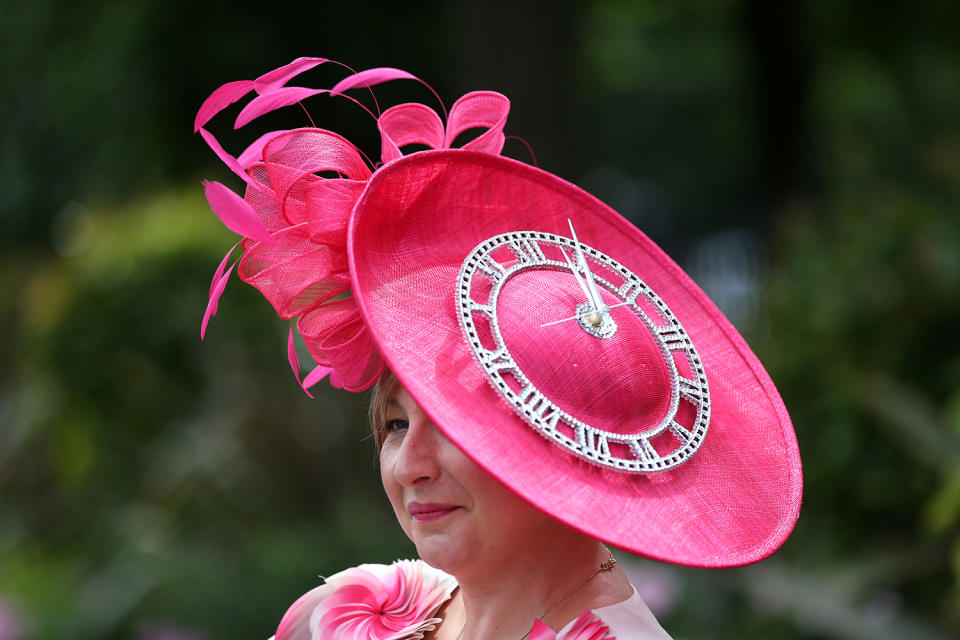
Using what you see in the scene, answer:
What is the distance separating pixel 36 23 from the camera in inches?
385

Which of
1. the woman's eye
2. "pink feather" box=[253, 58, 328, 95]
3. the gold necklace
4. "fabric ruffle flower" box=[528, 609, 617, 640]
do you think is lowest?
the gold necklace

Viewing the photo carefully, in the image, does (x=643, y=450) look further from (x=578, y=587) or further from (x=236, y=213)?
(x=236, y=213)

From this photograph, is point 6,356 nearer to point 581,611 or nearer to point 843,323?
point 843,323

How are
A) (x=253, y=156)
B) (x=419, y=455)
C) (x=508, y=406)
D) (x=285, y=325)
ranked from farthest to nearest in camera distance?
(x=285, y=325)
(x=253, y=156)
(x=419, y=455)
(x=508, y=406)

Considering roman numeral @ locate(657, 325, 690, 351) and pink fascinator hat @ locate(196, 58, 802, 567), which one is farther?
roman numeral @ locate(657, 325, 690, 351)

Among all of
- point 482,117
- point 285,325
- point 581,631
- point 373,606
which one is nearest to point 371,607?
point 373,606

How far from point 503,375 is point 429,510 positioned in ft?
Answer: 0.82

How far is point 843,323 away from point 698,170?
13307 mm

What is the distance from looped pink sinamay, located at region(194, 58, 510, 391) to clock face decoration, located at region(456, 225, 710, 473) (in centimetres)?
21

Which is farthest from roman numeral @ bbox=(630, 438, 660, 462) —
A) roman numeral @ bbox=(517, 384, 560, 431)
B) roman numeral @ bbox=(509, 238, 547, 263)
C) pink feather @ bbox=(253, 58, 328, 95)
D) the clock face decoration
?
pink feather @ bbox=(253, 58, 328, 95)

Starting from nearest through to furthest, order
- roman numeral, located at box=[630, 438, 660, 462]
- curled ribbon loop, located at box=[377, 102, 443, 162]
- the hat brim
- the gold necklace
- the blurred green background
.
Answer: the hat brim < roman numeral, located at box=[630, 438, 660, 462] < the gold necklace < curled ribbon loop, located at box=[377, 102, 443, 162] < the blurred green background

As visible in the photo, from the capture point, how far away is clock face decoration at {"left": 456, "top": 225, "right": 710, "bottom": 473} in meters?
1.58

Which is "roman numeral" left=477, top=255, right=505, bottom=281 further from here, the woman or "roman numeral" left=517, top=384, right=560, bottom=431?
"roman numeral" left=517, top=384, right=560, bottom=431

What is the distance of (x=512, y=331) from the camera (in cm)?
163
